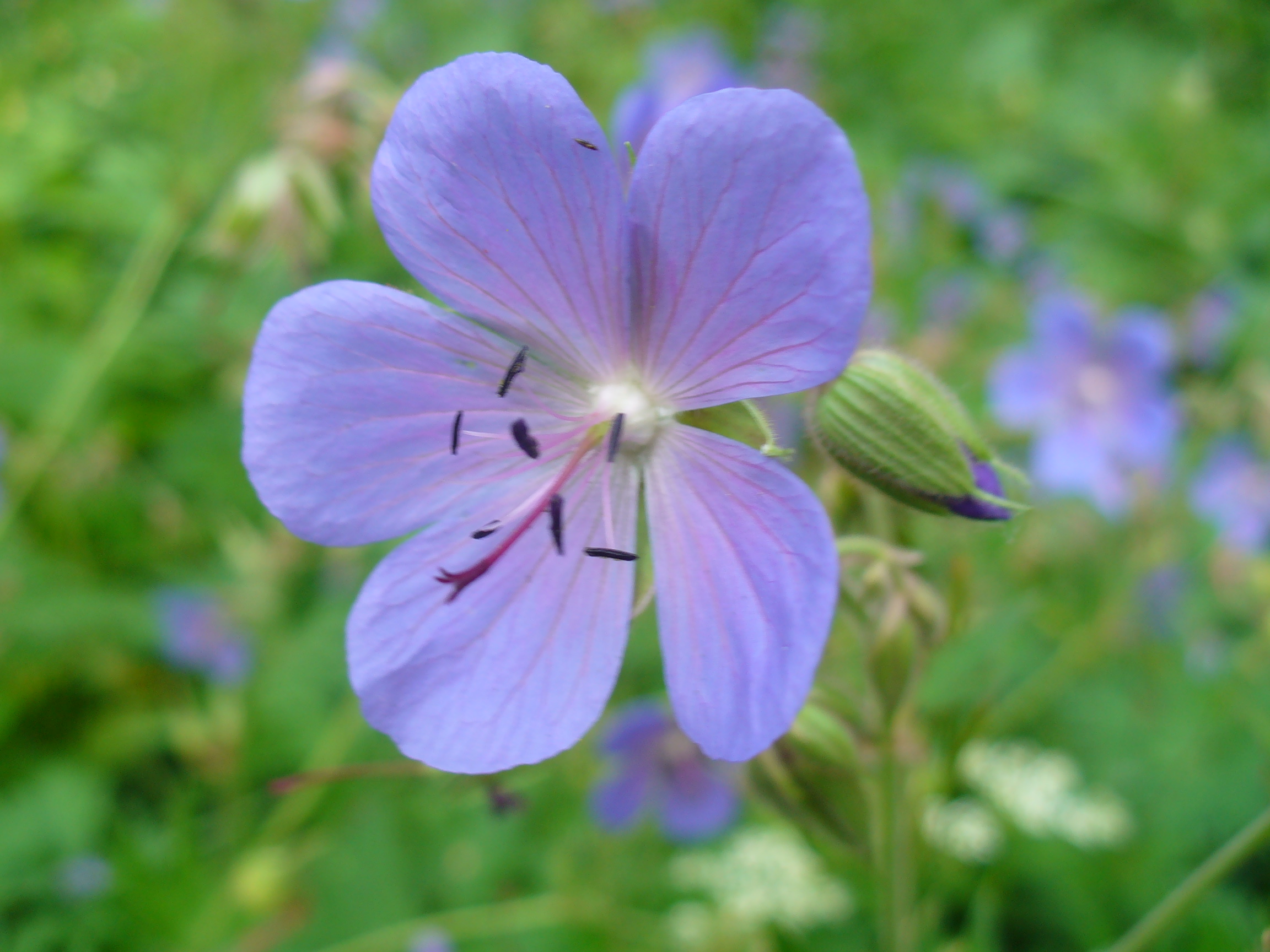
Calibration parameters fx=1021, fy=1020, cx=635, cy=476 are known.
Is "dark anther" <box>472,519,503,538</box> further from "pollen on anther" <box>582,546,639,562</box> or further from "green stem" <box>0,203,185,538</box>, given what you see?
"green stem" <box>0,203,185,538</box>

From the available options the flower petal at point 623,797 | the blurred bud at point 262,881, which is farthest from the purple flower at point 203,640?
the flower petal at point 623,797

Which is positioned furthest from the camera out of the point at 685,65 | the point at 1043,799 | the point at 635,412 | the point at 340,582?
the point at 685,65

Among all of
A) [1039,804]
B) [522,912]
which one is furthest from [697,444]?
[522,912]

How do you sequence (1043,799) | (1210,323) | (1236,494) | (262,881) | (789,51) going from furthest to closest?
(789,51), (1210,323), (1236,494), (262,881), (1043,799)

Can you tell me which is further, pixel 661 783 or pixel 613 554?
pixel 661 783

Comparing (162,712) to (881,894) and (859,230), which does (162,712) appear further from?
(859,230)

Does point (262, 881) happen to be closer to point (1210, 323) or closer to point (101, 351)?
point (101, 351)

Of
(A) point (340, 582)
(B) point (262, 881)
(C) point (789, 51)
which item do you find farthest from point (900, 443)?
(C) point (789, 51)

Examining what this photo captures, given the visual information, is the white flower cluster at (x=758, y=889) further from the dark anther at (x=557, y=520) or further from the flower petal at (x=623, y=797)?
the dark anther at (x=557, y=520)
